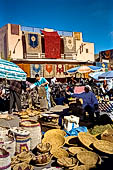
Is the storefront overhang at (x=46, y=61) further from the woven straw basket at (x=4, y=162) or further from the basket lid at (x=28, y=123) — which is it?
the woven straw basket at (x=4, y=162)

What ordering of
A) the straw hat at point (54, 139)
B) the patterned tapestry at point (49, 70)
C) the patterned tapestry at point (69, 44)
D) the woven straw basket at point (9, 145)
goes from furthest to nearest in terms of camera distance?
the patterned tapestry at point (69, 44) < the patterned tapestry at point (49, 70) < the straw hat at point (54, 139) < the woven straw basket at point (9, 145)

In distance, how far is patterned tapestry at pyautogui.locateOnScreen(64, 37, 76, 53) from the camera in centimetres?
2517

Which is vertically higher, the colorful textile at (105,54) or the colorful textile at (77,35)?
the colorful textile at (77,35)

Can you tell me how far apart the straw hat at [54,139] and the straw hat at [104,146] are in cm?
77

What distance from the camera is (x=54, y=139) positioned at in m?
4.29

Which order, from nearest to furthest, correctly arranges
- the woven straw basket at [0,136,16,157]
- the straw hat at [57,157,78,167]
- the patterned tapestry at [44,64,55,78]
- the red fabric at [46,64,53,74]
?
the straw hat at [57,157,78,167] < the woven straw basket at [0,136,16,157] < the patterned tapestry at [44,64,55,78] < the red fabric at [46,64,53,74]

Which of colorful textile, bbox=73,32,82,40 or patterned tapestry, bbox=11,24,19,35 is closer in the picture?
patterned tapestry, bbox=11,24,19,35

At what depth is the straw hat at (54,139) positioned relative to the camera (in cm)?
411

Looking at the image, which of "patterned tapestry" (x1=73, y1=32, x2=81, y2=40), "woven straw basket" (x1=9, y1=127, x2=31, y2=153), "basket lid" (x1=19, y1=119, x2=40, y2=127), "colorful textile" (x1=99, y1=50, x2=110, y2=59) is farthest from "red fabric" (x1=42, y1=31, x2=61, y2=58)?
"woven straw basket" (x1=9, y1=127, x2=31, y2=153)

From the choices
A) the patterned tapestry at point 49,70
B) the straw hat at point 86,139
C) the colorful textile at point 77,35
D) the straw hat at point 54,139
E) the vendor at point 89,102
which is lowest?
the straw hat at point 54,139

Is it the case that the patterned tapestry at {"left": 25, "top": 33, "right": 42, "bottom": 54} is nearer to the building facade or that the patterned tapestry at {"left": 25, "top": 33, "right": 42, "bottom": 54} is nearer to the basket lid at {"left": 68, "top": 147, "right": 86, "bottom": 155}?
the building facade

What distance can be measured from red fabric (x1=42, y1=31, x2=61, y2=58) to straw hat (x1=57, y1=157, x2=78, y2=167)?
69.6ft

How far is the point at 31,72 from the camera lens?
66.2 feet

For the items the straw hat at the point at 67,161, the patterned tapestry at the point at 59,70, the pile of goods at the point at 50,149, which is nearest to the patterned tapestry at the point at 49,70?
the patterned tapestry at the point at 59,70
